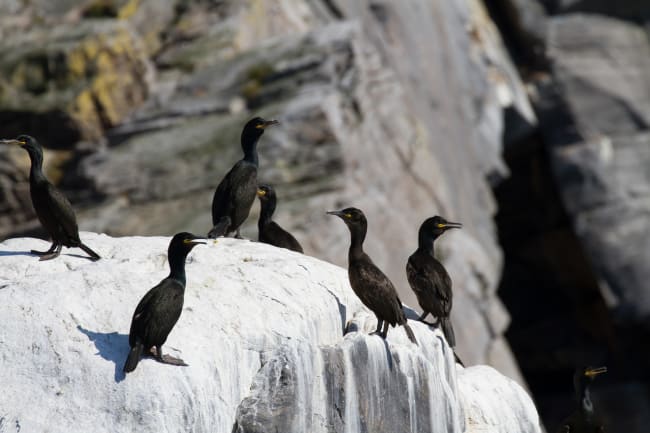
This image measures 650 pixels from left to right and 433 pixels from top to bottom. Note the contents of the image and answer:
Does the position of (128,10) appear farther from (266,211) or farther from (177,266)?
→ (177,266)

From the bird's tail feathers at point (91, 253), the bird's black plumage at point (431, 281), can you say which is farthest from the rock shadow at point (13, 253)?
the bird's black plumage at point (431, 281)

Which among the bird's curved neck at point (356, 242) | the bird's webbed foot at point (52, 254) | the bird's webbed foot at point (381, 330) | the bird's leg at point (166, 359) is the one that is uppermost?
the bird's leg at point (166, 359)

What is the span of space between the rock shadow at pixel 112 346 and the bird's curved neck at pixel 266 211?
3918mm

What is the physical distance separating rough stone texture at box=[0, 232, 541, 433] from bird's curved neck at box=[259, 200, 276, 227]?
1.83 m

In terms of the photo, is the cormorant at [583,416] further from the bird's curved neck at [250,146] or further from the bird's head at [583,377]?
the bird's curved neck at [250,146]

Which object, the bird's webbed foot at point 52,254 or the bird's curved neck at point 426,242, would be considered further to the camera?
the bird's curved neck at point 426,242

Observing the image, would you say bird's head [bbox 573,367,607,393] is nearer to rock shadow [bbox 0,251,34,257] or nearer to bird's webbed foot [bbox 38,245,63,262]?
bird's webbed foot [bbox 38,245,63,262]

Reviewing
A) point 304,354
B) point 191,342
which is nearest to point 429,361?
point 304,354

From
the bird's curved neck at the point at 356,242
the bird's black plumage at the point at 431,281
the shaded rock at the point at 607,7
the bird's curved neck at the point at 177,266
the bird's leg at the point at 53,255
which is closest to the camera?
the bird's curved neck at the point at 177,266

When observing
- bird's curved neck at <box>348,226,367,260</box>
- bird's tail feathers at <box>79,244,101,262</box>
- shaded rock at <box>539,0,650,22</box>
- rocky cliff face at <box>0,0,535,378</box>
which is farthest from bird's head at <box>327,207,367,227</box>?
shaded rock at <box>539,0,650,22</box>

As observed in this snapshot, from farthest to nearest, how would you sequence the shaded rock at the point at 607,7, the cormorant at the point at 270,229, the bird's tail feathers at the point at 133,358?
the shaded rock at the point at 607,7 < the cormorant at the point at 270,229 < the bird's tail feathers at the point at 133,358

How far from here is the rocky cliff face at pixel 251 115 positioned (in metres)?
17.8

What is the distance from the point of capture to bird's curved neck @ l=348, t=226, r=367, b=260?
984cm

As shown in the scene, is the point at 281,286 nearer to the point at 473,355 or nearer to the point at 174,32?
the point at 473,355
